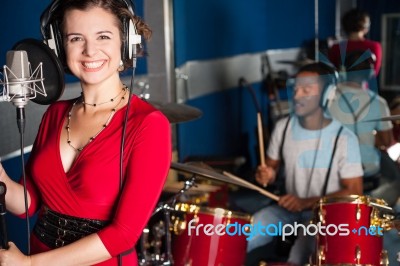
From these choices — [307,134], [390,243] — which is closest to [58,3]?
[390,243]

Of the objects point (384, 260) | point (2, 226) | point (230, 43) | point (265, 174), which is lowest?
point (384, 260)

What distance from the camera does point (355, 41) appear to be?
2980mm

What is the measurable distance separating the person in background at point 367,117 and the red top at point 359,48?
0.04m

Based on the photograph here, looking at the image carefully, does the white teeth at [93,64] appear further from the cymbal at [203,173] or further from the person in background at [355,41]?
the person in background at [355,41]

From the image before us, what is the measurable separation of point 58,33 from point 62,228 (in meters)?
0.43

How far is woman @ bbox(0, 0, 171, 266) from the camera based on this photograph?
1.40 m

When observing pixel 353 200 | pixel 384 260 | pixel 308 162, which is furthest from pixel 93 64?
pixel 308 162

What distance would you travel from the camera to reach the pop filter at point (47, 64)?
140 cm

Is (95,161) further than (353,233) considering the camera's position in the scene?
No

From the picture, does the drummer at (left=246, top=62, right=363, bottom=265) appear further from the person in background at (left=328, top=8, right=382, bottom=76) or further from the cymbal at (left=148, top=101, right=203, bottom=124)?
the cymbal at (left=148, top=101, right=203, bottom=124)

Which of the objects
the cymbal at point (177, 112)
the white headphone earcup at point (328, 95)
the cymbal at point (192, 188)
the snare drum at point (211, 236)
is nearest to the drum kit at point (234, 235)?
the snare drum at point (211, 236)

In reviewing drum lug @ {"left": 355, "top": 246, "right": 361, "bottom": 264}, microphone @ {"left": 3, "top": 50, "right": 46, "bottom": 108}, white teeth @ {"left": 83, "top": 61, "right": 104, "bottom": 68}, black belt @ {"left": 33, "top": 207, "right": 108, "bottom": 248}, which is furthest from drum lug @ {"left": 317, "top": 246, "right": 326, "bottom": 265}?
microphone @ {"left": 3, "top": 50, "right": 46, "bottom": 108}

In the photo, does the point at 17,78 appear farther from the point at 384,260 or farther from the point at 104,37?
the point at 384,260

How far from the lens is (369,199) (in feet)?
7.59
